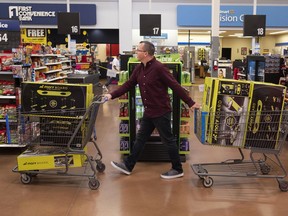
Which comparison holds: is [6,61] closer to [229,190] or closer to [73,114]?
[73,114]

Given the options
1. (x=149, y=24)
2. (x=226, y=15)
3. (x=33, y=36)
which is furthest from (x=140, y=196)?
(x=226, y=15)

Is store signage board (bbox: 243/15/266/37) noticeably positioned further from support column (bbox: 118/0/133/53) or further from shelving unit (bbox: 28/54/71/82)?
support column (bbox: 118/0/133/53)

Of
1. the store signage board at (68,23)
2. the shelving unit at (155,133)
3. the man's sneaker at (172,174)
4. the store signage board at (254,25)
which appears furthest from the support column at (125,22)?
the man's sneaker at (172,174)

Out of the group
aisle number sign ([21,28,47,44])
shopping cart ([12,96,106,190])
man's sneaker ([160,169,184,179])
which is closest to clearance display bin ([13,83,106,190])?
shopping cart ([12,96,106,190])

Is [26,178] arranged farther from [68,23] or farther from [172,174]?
[68,23]

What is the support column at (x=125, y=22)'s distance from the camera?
17906 millimetres

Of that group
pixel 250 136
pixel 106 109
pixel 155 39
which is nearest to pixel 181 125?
pixel 250 136

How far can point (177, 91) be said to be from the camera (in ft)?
14.5

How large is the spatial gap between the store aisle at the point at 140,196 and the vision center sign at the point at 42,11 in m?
14.0

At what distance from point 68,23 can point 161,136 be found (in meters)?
7.80

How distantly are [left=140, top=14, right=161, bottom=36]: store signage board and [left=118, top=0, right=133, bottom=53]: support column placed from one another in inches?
210

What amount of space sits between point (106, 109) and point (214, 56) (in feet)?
11.5

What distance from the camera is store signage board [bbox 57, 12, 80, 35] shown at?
1123 centimetres

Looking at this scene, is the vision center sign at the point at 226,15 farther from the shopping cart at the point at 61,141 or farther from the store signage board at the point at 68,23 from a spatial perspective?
the shopping cart at the point at 61,141
